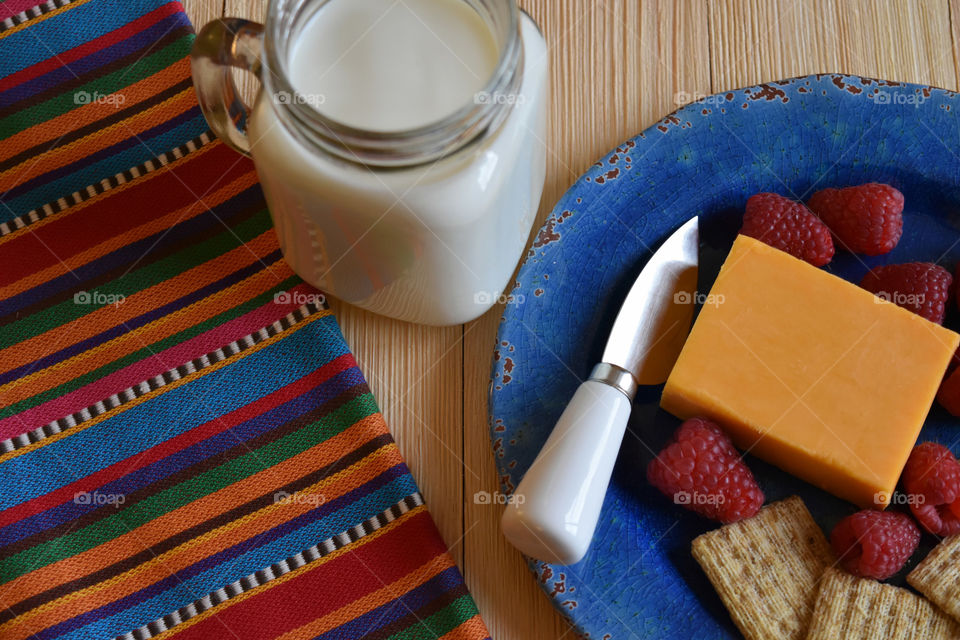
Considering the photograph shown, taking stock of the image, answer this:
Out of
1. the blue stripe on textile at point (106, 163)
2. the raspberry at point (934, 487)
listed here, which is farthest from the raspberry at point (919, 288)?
the blue stripe on textile at point (106, 163)

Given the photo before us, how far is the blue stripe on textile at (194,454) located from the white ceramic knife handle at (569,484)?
21 cm

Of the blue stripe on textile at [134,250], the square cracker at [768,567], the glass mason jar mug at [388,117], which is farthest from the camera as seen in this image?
the blue stripe on textile at [134,250]

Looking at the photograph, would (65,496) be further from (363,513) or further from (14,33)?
(14,33)

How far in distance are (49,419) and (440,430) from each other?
1.17ft

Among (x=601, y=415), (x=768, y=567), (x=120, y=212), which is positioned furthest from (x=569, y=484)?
(x=120, y=212)

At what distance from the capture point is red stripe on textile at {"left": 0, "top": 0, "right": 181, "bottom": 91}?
879 millimetres

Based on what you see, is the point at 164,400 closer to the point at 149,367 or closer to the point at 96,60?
the point at 149,367

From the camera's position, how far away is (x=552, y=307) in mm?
784

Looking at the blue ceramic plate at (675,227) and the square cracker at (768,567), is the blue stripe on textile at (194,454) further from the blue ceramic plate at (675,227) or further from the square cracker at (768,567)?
the square cracker at (768,567)

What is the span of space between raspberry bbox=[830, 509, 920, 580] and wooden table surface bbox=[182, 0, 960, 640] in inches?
13.1

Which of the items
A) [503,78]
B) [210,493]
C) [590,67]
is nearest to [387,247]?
[503,78]

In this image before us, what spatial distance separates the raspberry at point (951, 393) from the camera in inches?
29.5

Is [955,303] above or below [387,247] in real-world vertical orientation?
below

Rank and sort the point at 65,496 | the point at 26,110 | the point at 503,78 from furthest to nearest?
1. the point at 26,110
2. the point at 65,496
3. the point at 503,78
